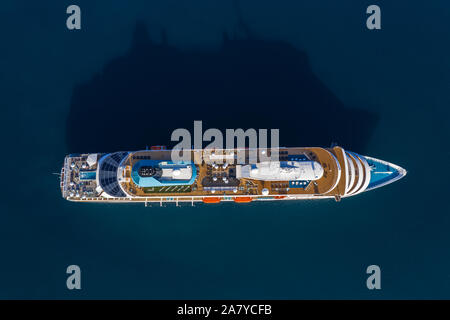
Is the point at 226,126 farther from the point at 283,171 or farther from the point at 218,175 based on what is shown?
the point at 283,171

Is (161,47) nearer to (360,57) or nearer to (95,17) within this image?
(95,17)

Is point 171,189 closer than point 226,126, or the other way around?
point 171,189

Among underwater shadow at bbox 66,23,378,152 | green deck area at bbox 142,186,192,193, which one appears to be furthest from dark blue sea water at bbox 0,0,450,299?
green deck area at bbox 142,186,192,193

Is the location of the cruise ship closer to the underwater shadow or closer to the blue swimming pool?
the blue swimming pool

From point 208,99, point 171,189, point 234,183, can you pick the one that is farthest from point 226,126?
point 171,189

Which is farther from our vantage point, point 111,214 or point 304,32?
point 304,32

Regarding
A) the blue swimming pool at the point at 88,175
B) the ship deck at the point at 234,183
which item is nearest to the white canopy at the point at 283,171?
the ship deck at the point at 234,183
